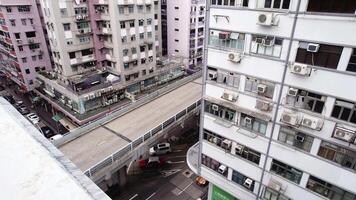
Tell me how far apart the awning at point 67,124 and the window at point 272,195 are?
2918cm

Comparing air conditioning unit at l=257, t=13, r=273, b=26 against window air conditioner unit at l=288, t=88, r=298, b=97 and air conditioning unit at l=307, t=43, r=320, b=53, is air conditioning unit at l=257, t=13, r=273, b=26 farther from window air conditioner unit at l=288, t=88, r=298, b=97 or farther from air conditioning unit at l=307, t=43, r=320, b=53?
window air conditioner unit at l=288, t=88, r=298, b=97

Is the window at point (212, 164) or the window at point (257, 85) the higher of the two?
the window at point (257, 85)

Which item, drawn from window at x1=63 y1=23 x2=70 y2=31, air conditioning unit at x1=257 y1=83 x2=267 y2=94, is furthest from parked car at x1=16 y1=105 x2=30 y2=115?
air conditioning unit at x1=257 y1=83 x2=267 y2=94

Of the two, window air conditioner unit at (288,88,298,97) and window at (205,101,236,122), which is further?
window at (205,101,236,122)

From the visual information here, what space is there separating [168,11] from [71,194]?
50.3 metres

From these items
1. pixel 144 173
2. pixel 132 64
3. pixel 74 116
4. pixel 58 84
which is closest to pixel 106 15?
pixel 132 64

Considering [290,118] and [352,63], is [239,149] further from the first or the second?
[352,63]

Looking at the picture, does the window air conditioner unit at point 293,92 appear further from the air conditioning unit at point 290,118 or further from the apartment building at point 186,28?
the apartment building at point 186,28

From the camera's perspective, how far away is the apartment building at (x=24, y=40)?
4034 cm

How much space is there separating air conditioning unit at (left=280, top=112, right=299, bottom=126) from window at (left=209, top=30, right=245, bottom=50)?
15.3 feet

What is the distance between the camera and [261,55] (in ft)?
44.0

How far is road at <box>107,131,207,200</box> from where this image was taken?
26.7 m

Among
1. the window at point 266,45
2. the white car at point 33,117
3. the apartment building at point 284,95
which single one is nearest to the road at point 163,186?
the apartment building at point 284,95

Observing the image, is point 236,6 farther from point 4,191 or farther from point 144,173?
point 144,173
